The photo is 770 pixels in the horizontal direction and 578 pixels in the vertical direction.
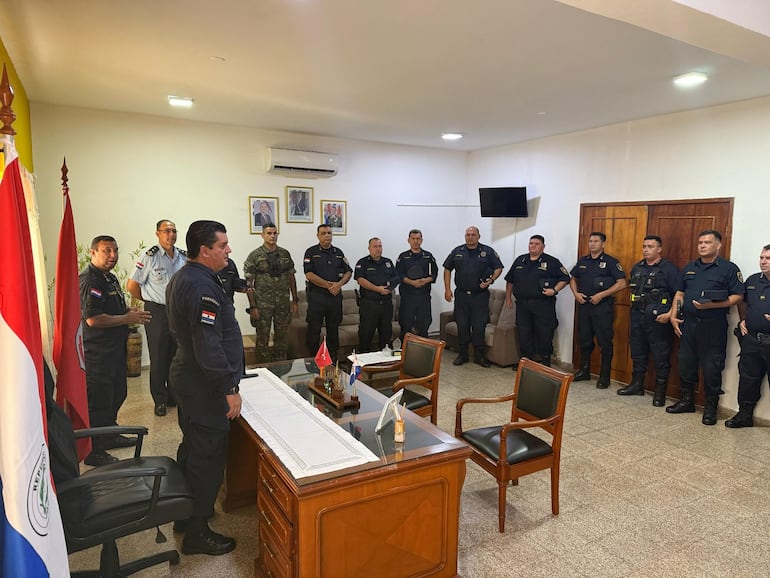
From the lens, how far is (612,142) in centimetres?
537

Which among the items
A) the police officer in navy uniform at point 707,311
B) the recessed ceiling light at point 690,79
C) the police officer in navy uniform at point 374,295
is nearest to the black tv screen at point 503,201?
the police officer in navy uniform at point 374,295

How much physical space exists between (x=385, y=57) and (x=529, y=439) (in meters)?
2.51

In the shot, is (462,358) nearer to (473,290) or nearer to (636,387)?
(473,290)

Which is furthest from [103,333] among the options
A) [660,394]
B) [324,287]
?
[660,394]

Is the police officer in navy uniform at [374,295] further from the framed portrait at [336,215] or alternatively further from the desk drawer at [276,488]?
the desk drawer at [276,488]

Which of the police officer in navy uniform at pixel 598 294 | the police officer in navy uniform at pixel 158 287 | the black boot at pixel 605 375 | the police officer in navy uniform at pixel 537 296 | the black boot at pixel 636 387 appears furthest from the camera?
the police officer in navy uniform at pixel 537 296

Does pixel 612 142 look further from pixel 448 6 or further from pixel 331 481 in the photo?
pixel 331 481

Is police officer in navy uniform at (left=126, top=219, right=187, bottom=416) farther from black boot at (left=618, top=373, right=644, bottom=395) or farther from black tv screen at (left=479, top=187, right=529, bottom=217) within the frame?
black boot at (left=618, top=373, right=644, bottom=395)

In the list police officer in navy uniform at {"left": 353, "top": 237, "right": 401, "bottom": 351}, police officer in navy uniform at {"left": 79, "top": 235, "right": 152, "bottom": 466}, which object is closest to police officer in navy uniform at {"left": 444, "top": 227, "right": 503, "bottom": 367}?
police officer in navy uniform at {"left": 353, "top": 237, "right": 401, "bottom": 351}

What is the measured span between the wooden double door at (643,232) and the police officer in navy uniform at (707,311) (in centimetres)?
30

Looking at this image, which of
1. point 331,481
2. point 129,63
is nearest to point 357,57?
point 129,63

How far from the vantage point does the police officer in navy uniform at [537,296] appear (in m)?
5.64

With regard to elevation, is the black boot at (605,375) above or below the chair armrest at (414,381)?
below

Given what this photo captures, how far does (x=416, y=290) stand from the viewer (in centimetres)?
605
